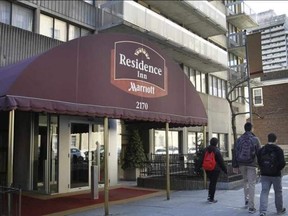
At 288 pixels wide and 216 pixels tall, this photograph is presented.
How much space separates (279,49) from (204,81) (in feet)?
99.8

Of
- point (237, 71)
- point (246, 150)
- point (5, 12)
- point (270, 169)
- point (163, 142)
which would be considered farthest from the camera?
point (237, 71)

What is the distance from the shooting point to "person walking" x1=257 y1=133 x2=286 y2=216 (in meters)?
8.86

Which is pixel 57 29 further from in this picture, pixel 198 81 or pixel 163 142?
Result: pixel 198 81

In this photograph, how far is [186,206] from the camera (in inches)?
419

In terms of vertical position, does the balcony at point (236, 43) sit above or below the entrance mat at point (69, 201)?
above

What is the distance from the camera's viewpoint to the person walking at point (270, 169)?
8.86 metres

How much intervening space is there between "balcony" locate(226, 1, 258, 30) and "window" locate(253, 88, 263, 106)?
31.4 feet

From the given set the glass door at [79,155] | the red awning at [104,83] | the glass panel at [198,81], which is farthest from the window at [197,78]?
the red awning at [104,83]

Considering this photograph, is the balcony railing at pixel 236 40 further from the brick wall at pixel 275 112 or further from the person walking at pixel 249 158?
the person walking at pixel 249 158

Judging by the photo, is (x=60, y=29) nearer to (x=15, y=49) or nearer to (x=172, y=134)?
(x=15, y=49)

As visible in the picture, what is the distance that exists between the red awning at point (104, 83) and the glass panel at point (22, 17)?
5.80m

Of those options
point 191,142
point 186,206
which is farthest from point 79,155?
point 191,142

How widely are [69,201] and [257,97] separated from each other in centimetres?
3542

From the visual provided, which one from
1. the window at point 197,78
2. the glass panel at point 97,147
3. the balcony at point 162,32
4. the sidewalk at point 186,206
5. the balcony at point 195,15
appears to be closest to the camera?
the sidewalk at point 186,206
